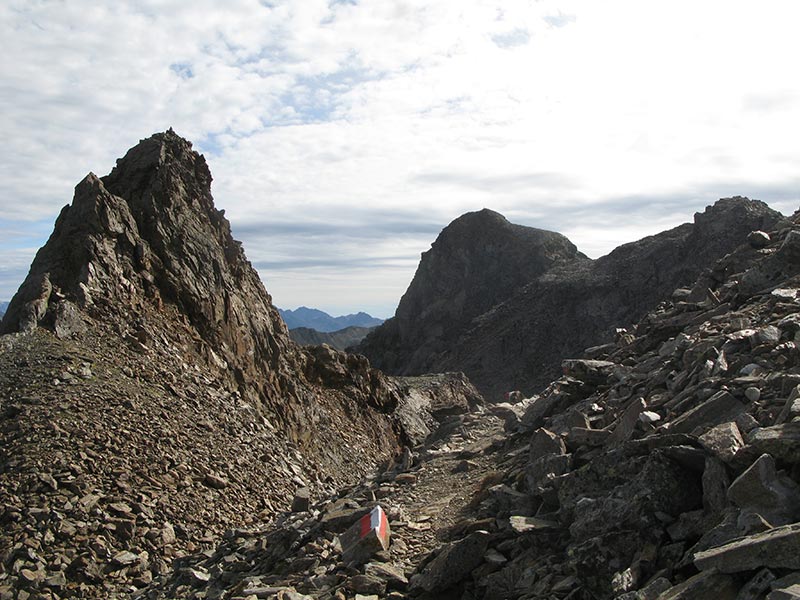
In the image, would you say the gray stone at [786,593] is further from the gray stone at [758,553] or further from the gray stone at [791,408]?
the gray stone at [791,408]

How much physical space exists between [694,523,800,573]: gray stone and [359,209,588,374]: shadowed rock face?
68.6 metres

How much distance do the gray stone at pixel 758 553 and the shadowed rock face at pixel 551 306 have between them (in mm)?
51472

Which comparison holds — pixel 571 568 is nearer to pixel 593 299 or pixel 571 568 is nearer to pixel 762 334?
pixel 762 334

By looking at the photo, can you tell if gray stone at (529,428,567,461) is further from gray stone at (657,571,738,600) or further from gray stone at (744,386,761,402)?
gray stone at (657,571,738,600)

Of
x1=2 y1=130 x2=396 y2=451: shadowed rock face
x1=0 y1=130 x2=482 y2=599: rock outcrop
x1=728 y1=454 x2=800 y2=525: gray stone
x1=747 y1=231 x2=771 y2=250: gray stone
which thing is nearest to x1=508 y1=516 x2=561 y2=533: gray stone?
x1=728 y1=454 x2=800 y2=525: gray stone

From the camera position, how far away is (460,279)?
82125 mm

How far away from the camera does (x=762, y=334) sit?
29.6 feet

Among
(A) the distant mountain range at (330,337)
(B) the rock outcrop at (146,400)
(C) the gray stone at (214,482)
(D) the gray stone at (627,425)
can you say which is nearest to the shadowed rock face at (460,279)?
(A) the distant mountain range at (330,337)

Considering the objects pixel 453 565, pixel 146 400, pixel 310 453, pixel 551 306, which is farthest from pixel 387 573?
pixel 551 306

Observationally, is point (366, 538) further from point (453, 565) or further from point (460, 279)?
point (460, 279)

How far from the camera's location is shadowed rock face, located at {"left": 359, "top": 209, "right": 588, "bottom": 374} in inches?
3049

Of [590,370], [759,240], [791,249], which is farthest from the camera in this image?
[759,240]

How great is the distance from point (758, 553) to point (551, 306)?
207 feet

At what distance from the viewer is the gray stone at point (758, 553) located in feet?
14.6
